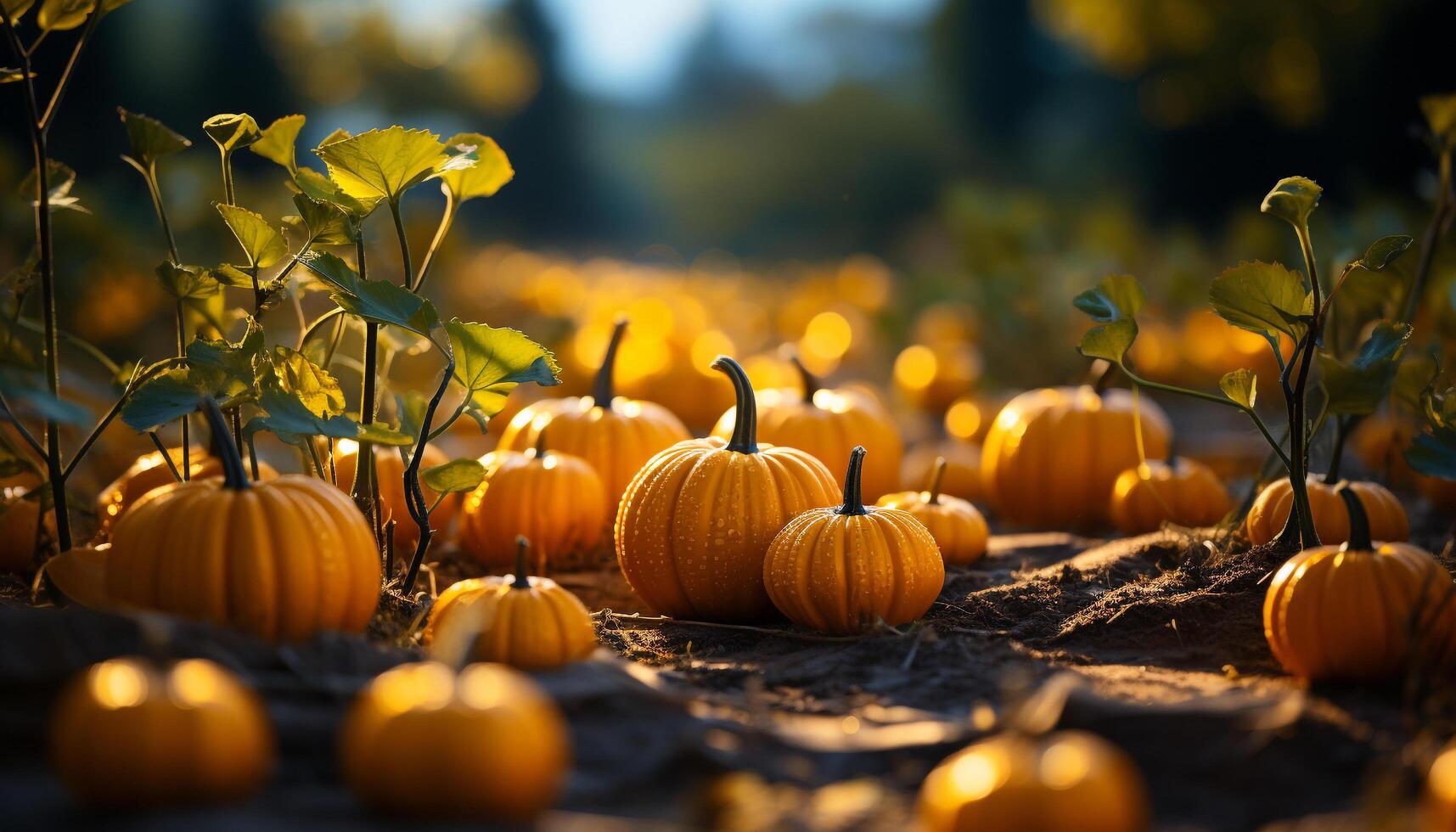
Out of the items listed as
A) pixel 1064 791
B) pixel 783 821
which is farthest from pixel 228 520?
pixel 1064 791

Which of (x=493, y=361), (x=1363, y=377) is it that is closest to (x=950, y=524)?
(x=1363, y=377)

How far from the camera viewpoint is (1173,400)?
292 inches

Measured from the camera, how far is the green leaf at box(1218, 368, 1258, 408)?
3033 mm

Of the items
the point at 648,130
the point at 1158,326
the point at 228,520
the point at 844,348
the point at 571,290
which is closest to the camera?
the point at 228,520

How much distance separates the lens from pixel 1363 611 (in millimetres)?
2457

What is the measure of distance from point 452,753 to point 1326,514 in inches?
103

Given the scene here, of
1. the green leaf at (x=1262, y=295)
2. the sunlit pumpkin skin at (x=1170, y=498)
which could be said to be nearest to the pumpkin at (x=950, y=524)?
the sunlit pumpkin skin at (x=1170, y=498)

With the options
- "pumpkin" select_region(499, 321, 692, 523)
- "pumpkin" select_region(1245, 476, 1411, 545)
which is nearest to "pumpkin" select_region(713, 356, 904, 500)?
"pumpkin" select_region(499, 321, 692, 523)

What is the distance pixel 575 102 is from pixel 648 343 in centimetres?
3970

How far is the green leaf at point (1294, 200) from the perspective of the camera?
2.87 m

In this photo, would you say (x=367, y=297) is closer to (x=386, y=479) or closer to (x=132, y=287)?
(x=386, y=479)

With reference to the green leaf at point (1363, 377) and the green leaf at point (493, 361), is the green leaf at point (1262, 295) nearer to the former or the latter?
the green leaf at point (1363, 377)

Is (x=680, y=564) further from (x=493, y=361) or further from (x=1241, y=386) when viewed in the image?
(x=1241, y=386)

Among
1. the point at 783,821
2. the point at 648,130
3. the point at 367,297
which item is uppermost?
the point at 648,130
